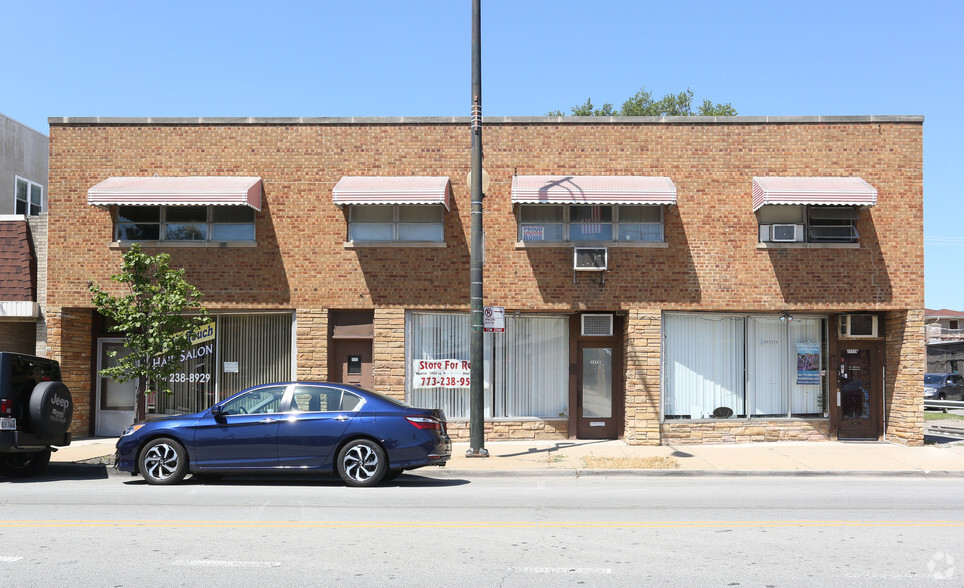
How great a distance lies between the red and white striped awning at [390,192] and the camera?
15641mm

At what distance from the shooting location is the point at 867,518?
29.6 feet

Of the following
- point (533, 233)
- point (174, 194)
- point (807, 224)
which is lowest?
point (533, 233)

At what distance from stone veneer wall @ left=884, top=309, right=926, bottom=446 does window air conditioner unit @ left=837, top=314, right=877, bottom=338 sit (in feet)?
1.27

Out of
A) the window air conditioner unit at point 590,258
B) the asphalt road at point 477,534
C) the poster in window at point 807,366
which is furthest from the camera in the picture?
the poster in window at point 807,366

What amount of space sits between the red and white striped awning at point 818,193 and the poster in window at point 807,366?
3.19 m

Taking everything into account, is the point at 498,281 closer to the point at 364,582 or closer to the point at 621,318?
the point at 621,318

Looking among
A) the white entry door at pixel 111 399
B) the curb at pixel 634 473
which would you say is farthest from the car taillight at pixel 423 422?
the white entry door at pixel 111 399

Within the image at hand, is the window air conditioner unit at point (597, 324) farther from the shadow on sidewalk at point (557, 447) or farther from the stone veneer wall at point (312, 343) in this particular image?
the stone veneer wall at point (312, 343)

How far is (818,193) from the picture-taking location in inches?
616

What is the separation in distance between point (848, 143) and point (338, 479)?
11.8 m

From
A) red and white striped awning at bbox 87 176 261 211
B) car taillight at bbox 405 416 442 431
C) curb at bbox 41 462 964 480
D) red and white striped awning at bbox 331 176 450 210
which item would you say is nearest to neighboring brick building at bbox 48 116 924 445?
red and white striped awning at bbox 87 176 261 211

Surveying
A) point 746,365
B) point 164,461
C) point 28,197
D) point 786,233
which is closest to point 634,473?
point 746,365

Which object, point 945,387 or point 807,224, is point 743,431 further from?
point 945,387

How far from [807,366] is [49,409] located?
13.9m
